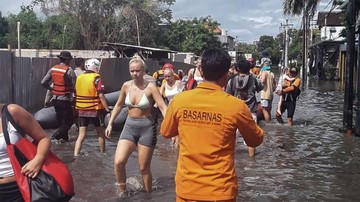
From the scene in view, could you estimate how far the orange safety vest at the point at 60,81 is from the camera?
9453mm

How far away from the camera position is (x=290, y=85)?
1227 cm

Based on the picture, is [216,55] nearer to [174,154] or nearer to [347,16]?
[174,154]

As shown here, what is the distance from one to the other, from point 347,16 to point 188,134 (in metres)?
8.81

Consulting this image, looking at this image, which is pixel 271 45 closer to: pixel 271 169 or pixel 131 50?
pixel 131 50

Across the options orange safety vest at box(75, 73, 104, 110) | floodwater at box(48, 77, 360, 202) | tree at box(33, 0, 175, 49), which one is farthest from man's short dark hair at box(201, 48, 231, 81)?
tree at box(33, 0, 175, 49)

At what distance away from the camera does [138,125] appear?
5.93m

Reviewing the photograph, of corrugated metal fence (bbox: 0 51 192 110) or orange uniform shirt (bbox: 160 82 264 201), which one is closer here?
orange uniform shirt (bbox: 160 82 264 201)

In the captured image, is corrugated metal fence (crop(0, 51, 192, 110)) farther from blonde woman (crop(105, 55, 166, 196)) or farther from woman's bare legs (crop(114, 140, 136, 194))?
woman's bare legs (crop(114, 140, 136, 194))

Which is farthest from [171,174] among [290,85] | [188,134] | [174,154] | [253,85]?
[290,85]

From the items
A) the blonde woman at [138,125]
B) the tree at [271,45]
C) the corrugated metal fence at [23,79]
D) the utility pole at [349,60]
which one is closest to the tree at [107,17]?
the corrugated metal fence at [23,79]

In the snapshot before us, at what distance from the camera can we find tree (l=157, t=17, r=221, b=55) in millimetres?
59388

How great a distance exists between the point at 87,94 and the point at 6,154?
5148 mm

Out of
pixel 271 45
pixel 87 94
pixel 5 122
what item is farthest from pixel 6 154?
pixel 271 45

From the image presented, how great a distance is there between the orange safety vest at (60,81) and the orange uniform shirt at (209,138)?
21.1 feet
